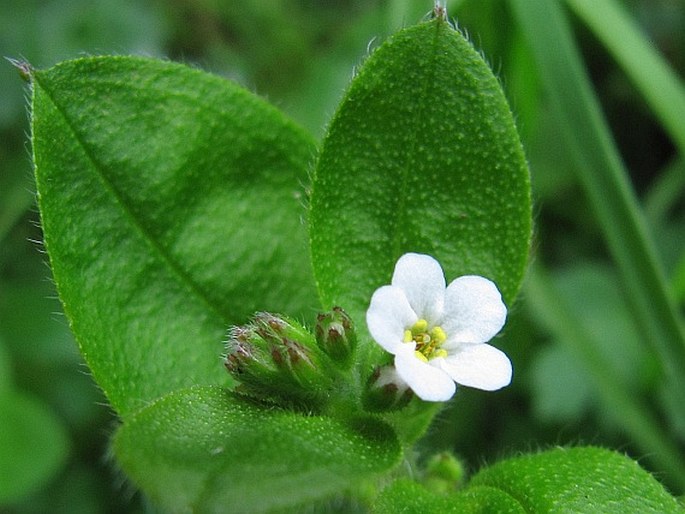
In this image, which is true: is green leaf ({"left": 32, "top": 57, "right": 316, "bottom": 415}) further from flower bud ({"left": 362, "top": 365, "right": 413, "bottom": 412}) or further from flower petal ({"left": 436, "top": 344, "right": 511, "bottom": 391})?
flower petal ({"left": 436, "top": 344, "right": 511, "bottom": 391})

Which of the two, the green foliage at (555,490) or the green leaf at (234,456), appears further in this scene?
the green foliage at (555,490)

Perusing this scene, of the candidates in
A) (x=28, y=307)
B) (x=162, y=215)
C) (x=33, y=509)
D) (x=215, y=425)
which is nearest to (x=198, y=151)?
(x=162, y=215)

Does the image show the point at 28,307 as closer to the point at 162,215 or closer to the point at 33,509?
the point at 33,509

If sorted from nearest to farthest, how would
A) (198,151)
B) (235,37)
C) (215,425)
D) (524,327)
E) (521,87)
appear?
(215,425)
(198,151)
(521,87)
(524,327)
(235,37)

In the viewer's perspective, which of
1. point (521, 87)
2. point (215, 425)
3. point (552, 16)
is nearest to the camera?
point (215, 425)

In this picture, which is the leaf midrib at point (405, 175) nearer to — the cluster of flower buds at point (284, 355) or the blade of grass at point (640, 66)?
the cluster of flower buds at point (284, 355)

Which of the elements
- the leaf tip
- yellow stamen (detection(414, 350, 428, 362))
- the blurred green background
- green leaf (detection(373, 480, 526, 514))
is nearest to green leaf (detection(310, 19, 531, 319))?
yellow stamen (detection(414, 350, 428, 362))

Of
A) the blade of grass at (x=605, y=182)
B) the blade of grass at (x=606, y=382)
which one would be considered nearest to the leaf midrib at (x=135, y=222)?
the blade of grass at (x=605, y=182)
